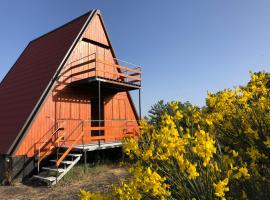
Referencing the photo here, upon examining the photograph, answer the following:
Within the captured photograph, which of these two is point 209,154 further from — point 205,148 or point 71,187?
point 71,187

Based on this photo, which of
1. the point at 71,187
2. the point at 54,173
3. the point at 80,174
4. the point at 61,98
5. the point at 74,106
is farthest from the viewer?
the point at 74,106

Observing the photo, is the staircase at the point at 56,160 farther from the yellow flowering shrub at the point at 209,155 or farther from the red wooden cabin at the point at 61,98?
the yellow flowering shrub at the point at 209,155

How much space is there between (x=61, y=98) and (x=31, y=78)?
8.08ft

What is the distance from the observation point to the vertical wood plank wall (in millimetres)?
13039

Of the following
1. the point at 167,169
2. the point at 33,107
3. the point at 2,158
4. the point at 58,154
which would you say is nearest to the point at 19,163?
the point at 2,158

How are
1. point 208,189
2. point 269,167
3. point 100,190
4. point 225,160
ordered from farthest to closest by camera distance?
point 100,190 < point 269,167 < point 225,160 < point 208,189

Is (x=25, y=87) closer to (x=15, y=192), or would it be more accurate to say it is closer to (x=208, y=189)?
(x=15, y=192)

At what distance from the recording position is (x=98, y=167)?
1309 centimetres

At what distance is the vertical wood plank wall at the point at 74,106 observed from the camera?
513 inches

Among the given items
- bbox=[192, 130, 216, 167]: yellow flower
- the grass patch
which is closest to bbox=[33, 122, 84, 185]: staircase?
the grass patch

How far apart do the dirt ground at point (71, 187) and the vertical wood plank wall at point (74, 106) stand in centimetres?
220

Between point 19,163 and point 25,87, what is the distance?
15.8 feet

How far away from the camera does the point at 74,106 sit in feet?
50.0

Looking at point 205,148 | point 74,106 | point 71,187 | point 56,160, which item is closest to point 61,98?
point 74,106
